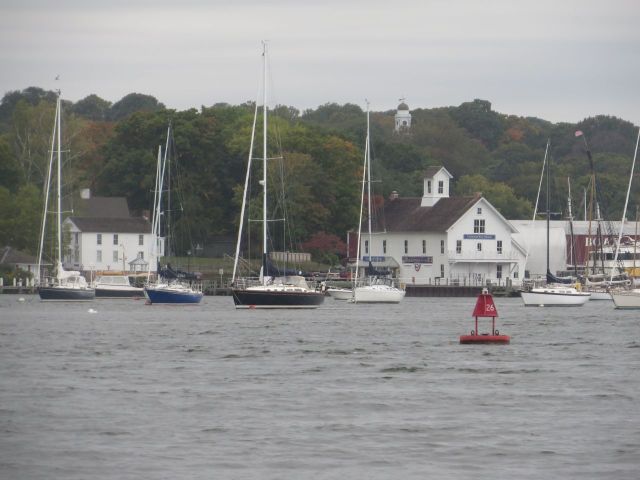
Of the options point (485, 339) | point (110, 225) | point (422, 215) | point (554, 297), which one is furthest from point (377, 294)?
point (110, 225)

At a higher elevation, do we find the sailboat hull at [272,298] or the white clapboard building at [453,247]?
the white clapboard building at [453,247]

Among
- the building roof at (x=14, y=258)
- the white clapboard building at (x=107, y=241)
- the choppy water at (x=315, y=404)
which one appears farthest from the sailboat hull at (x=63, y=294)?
the white clapboard building at (x=107, y=241)

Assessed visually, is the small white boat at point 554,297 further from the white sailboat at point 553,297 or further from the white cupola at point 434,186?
the white cupola at point 434,186

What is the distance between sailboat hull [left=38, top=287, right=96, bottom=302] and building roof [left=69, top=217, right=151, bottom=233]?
36618 mm

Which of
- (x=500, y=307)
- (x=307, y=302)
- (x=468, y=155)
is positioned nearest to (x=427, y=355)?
(x=307, y=302)

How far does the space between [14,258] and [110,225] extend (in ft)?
47.9

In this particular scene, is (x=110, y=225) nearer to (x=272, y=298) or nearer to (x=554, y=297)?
(x=554, y=297)

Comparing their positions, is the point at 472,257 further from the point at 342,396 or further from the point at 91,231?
the point at 342,396

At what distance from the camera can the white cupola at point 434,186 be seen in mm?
131625

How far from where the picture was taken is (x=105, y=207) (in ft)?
467

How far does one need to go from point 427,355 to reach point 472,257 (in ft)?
242

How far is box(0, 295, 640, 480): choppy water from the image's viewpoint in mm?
29469

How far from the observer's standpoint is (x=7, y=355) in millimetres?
52781

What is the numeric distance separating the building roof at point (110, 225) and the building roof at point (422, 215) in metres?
22.2
